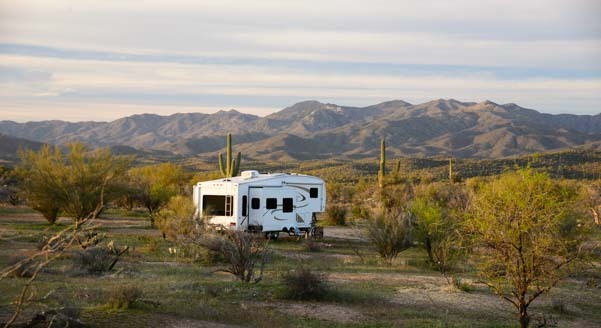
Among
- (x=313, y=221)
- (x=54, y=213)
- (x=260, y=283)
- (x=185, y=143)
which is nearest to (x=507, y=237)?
(x=260, y=283)

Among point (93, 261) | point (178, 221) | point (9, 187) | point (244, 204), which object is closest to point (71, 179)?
point (178, 221)

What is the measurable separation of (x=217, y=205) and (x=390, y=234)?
24.1 feet

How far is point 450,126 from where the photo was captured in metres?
167

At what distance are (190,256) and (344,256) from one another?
511 centimetres

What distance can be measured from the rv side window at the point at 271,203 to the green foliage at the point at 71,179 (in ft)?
19.3

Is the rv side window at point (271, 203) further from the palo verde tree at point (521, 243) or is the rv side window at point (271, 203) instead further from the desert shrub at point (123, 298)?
the palo verde tree at point (521, 243)

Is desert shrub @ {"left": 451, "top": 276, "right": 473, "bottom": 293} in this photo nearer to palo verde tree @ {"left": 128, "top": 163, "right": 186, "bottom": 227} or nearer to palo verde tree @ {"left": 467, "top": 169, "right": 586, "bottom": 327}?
palo verde tree @ {"left": 467, "top": 169, "right": 586, "bottom": 327}

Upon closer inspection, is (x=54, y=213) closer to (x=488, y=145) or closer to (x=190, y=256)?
(x=190, y=256)

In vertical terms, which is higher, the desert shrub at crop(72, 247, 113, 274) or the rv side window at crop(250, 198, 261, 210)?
the rv side window at crop(250, 198, 261, 210)

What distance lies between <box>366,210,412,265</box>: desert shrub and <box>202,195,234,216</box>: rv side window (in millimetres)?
5926

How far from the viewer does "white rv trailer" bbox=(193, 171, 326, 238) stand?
82.0ft

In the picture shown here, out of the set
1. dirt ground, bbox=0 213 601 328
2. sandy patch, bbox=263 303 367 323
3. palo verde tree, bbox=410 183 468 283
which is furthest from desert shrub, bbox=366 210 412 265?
sandy patch, bbox=263 303 367 323

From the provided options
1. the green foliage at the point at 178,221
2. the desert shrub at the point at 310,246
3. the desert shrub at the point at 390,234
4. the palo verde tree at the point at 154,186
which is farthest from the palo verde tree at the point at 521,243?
the palo verde tree at the point at 154,186

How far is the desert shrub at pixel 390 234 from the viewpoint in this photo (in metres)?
20.9
